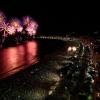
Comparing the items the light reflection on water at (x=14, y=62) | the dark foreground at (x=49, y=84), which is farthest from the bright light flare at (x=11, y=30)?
the dark foreground at (x=49, y=84)

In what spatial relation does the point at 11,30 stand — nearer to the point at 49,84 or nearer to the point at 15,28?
the point at 15,28

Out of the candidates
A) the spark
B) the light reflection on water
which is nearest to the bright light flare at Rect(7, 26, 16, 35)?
the spark

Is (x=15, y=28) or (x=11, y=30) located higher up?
(x=15, y=28)

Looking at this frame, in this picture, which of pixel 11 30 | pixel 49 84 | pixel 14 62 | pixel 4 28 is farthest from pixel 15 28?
pixel 49 84

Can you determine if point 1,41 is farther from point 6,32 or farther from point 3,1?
point 3,1

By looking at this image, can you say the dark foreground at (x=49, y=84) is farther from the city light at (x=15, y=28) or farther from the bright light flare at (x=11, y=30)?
the bright light flare at (x=11, y=30)

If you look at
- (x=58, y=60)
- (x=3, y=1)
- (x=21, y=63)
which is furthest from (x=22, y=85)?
(x=3, y=1)

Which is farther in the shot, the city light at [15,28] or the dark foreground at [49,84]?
the city light at [15,28]

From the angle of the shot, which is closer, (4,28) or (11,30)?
(4,28)
